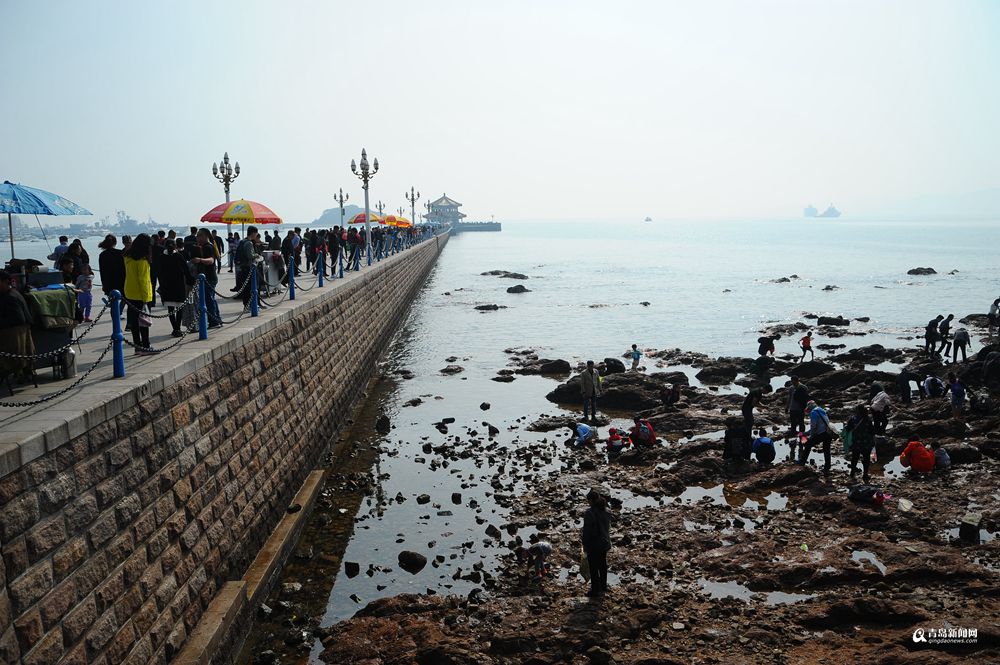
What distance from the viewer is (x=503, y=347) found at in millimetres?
32969

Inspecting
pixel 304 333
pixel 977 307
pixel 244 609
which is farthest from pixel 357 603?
pixel 977 307

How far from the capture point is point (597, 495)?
9414 mm

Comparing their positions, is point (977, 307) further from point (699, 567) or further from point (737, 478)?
point (699, 567)

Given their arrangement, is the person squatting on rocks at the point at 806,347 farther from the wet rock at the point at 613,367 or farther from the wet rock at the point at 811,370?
the wet rock at the point at 613,367

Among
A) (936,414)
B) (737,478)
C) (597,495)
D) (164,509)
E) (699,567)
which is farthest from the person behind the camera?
(936,414)

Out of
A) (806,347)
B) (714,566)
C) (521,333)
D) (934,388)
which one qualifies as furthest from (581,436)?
(521,333)

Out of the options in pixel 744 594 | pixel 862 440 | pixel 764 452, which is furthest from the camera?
pixel 764 452

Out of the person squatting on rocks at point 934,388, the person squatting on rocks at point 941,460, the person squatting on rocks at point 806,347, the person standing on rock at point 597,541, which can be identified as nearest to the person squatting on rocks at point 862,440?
the person squatting on rocks at point 941,460

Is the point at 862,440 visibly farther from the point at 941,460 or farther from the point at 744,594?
the point at 744,594

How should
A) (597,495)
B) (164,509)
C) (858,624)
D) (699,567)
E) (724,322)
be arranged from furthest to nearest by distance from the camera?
(724,322), (699,567), (597,495), (858,624), (164,509)

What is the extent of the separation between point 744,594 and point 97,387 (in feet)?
27.5

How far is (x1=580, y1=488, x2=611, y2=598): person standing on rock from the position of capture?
30.8ft

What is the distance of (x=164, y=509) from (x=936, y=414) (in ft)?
58.3

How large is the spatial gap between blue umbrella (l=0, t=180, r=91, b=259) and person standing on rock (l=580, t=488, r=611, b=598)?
9.43m
